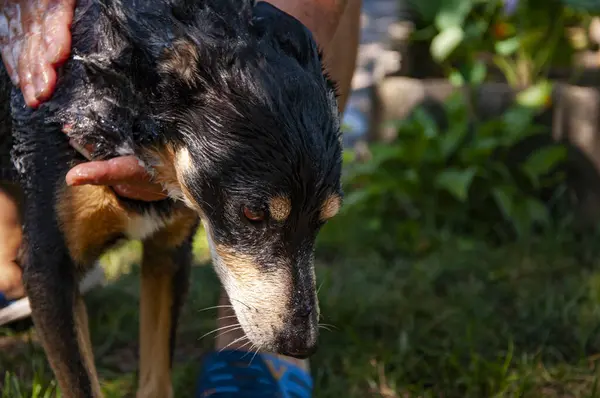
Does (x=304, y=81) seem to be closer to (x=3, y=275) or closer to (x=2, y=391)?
(x=3, y=275)

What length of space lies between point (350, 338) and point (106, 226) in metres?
1.38

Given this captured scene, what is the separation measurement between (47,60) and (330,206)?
0.92 metres

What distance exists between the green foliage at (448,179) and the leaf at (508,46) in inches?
15.7

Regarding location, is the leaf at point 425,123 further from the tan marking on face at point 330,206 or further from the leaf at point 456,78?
the tan marking on face at point 330,206

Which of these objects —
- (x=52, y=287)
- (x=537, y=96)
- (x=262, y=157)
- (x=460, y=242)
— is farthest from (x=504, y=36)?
(x=52, y=287)

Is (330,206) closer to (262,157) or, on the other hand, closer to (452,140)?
(262,157)

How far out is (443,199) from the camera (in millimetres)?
4805

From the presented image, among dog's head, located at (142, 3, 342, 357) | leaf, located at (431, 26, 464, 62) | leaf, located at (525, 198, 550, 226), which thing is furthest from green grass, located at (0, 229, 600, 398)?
leaf, located at (431, 26, 464, 62)

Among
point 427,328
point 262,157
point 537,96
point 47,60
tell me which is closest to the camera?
point 262,157

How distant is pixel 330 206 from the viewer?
2.21 meters

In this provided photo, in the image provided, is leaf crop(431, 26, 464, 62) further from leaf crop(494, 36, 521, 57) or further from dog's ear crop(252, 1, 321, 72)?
dog's ear crop(252, 1, 321, 72)

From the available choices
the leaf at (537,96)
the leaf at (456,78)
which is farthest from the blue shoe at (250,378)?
the leaf at (456,78)

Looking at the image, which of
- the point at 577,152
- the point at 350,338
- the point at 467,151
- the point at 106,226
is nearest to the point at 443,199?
the point at 467,151

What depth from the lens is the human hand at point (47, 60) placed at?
2.28 metres
